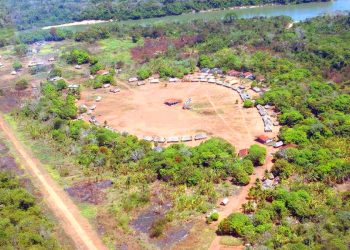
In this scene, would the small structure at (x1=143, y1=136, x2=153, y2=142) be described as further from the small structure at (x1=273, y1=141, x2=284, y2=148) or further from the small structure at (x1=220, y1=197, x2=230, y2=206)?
the small structure at (x1=220, y1=197, x2=230, y2=206)

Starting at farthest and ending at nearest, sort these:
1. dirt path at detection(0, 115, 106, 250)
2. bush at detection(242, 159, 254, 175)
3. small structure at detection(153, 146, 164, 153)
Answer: small structure at detection(153, 146, 164, 153) < bush at detection(242, 159, 254, 175) < dirt path at detection(0, 115, 106, 250)

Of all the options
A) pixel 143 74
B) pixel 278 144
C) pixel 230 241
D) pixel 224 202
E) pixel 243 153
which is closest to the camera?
pixel 230 241

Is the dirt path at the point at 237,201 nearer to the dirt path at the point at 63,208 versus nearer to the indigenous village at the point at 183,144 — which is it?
the indigenous village at the point at 183,144

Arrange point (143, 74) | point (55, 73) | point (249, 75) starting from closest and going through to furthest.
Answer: point (249, 75), point (143, 74), point (55, 73)

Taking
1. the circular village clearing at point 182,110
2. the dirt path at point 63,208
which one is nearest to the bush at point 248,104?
the circular village clearing at point 182,110

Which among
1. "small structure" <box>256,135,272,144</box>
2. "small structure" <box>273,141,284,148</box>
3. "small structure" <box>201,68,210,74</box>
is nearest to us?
"small structure" <box>273,141,284,148</box>

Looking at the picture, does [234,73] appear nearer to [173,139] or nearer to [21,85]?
[173,139]

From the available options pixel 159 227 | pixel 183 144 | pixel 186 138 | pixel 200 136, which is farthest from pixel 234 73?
pixel 159 227

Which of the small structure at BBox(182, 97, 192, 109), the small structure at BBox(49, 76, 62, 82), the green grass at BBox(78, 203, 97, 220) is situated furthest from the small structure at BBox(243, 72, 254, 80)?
the green grass at BBox(78, 203, 97, 220)
